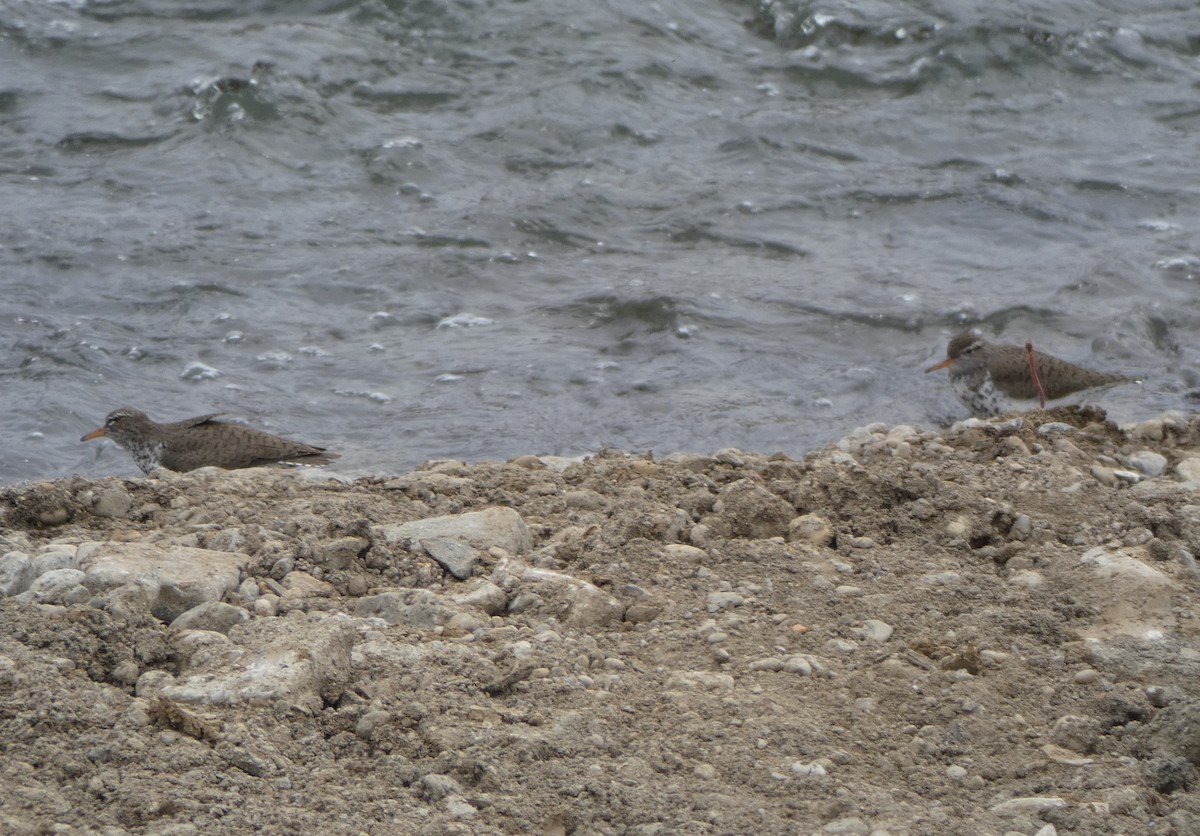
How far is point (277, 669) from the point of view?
393 centimetres

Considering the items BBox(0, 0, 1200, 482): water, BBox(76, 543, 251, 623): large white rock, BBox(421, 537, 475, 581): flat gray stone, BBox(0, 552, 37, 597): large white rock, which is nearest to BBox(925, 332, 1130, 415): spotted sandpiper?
BBox(0, 0, 1200, 482): water

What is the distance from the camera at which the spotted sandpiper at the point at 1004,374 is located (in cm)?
885

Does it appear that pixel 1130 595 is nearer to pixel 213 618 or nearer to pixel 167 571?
pixel 213 618

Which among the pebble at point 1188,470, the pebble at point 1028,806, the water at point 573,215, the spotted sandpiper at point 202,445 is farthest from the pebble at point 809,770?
the spotted sandpiper at point 202,445

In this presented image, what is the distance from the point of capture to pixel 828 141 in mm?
13445

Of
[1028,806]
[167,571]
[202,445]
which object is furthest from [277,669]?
[202,445]

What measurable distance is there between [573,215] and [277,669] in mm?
8009

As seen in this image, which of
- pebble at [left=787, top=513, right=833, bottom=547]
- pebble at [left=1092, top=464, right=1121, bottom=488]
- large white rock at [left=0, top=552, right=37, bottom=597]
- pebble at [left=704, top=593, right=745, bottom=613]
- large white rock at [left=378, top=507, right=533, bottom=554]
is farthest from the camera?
pebble at [left=1092, top=464, right=1121, bottom=488]

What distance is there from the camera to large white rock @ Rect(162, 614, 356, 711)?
12.6 feet

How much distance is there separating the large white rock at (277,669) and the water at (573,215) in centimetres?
383

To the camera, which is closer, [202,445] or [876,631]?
[876,631]

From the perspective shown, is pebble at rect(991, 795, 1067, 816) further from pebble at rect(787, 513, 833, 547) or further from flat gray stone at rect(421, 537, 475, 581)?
flat gray stone at rect(421, 537, 475, 581)

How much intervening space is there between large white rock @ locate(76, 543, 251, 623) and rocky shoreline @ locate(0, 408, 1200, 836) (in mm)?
11

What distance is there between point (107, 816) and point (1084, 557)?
132 inches
